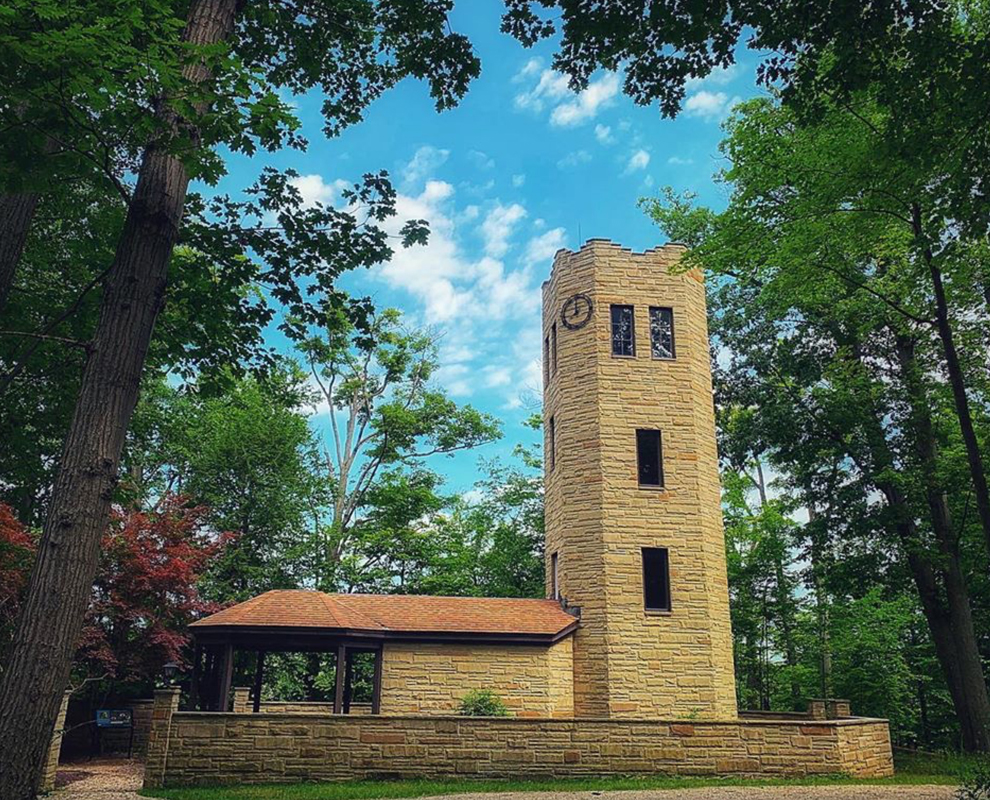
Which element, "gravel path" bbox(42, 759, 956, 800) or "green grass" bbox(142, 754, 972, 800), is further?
"green grass" bbox(142, 754, 972, 800)

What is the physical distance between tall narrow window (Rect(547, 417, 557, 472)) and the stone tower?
57 mm

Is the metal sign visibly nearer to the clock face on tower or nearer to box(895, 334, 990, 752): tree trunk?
the clock face on tower

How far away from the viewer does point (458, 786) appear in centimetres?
1200

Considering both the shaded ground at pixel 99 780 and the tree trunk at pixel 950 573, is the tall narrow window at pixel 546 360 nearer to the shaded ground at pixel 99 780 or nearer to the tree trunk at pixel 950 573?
the tree trunk at pixel 950 573

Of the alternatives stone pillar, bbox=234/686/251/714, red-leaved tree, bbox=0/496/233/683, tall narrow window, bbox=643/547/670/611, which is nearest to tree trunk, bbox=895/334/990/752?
tall narrow window, bbox=643/547/670/611

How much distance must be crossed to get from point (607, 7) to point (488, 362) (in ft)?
104

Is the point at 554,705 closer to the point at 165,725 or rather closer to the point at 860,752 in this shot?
the point at 860,752

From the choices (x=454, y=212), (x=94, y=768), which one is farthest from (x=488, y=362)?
(x=94, y=768)

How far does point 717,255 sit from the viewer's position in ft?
40.9

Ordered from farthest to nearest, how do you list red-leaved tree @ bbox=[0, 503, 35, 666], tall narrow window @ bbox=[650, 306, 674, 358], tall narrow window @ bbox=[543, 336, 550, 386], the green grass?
tall narrow window @ bbox=[543, 336, 550, 386]
tall narrow window @ bbox=[650, 306, 674, 358]
red-leaved tree @ bbox=[0, 503, 35, 666]
the green grass

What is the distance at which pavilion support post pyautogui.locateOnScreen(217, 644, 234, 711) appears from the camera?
49.7 feet

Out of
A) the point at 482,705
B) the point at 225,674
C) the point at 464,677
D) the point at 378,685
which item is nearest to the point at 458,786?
the point at 482,705

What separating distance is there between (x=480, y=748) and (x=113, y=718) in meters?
9.20

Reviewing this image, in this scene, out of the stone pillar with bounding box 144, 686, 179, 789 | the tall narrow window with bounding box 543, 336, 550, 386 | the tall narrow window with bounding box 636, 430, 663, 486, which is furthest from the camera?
the tall narrow window with bounding box 543, 336, 550, 386
